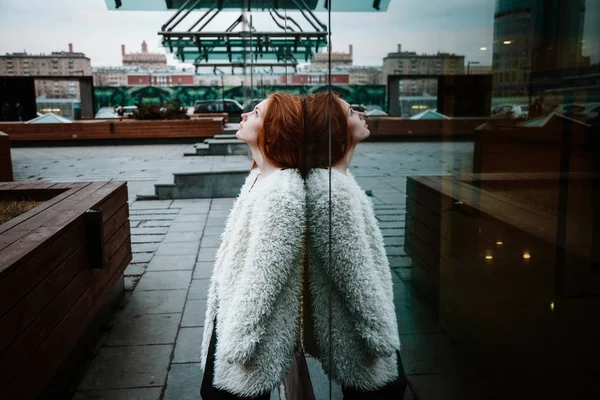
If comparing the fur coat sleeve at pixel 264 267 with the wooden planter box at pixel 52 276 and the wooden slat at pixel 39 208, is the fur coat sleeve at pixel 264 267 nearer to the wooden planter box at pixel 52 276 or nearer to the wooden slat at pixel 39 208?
the wooden planter box at pixel 52 276

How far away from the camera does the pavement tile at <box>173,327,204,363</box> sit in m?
3.13

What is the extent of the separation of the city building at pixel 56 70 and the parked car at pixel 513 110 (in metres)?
13.9

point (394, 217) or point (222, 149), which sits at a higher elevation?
point (394, 217)

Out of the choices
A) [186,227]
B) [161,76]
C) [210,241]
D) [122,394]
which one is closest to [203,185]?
[186,227]

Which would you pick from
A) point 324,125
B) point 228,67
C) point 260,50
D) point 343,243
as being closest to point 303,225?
point 343,243

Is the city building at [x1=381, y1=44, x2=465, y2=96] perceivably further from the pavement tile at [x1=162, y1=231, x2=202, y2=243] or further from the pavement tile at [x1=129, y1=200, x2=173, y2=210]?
the pavement tile at [x1=129, y1=200, x2=173, y2=210]

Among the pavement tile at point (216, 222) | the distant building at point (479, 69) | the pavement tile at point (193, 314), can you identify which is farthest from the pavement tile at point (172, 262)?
the distant building at point (479, 69)

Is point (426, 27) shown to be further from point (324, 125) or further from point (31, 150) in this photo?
point (31, 150)

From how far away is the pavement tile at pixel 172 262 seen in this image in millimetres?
4840

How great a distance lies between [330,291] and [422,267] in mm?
614

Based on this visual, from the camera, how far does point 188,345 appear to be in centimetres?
331

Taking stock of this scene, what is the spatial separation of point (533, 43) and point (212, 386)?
1.20 metres

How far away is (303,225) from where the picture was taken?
4.66 ft

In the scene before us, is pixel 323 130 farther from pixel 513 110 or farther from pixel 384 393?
pixel 384 393
